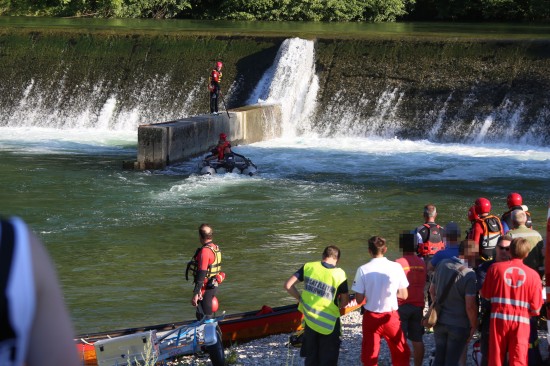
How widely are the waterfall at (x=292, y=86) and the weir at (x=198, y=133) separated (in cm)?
64

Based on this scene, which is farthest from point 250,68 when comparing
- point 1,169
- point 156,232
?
point 156,232

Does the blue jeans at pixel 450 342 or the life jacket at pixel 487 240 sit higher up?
the life jacket at pixel 487 240

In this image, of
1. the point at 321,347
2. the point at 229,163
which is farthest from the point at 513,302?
the point at 229,163

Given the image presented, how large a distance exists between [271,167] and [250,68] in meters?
7.85

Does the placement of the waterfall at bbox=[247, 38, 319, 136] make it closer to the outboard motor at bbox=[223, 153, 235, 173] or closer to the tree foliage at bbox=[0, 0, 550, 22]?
the outboard motor at bbox=[223, 153, 235, 173]

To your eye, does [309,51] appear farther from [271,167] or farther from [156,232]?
[156,232]

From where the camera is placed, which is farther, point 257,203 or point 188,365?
point 257,203

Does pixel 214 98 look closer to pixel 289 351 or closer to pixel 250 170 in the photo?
pixel 250 170

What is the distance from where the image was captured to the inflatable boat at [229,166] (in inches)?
783

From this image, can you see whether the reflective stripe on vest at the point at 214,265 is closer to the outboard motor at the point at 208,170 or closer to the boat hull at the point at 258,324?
the boat hull at the point at 258,324

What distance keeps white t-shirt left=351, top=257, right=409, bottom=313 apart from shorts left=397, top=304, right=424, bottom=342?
58cm

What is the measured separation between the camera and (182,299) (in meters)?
11.4

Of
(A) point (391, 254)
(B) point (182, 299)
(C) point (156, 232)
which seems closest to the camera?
(B) point (182, 299)

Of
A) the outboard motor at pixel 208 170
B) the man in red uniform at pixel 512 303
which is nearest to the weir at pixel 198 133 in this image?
the outboard motor at pixel 208 170
